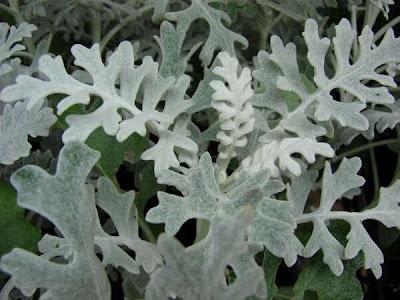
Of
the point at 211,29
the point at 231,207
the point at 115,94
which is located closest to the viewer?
the point at 231,207

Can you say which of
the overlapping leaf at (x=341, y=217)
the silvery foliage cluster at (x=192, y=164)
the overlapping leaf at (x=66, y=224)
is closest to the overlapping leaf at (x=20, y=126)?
the silvery foliage cluster at (x=192, y=164)

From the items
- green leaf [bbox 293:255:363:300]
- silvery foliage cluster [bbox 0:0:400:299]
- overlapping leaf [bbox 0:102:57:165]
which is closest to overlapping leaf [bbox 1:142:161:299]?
silvery foliage cluster [bbox 0:0:400:299]

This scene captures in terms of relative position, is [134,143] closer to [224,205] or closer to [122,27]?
[224,205]

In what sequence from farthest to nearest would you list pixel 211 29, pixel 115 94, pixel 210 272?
pixel 211 29 → pixel 115 94 → pixel 210 272

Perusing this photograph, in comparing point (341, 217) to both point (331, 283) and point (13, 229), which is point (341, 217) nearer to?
point (331, 283)

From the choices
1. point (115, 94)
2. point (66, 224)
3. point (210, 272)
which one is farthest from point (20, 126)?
point (210, 272)

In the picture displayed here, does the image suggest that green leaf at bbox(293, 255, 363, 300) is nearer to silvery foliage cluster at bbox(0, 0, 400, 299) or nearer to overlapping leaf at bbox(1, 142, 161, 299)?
silvery foliage cluster at bbox(0, 0, 400, 299)
